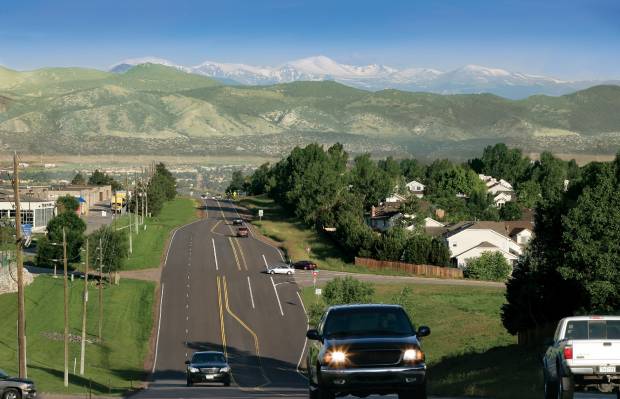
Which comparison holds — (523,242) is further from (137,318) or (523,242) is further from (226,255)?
(137,318)

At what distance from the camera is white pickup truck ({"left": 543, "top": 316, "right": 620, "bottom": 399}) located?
26.5 metres

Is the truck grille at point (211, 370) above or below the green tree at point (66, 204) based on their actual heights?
above

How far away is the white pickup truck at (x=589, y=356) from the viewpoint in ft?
86.8

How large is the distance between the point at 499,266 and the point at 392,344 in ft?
352

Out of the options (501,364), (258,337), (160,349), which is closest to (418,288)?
(258,337)

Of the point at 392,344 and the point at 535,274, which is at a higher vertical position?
the point at 392,344

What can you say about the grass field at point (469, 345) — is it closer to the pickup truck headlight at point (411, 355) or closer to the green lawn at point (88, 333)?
the pickup truck headlight at point (411, 355)

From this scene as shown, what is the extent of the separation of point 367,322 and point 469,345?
55.8m

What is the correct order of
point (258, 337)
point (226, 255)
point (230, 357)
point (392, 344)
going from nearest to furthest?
point (392, 344)
point (230, 357)
point (258, 337)
point (226, 255)

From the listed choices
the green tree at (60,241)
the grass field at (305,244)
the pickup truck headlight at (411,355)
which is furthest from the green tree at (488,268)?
the pickup truck headlight at (411,355)

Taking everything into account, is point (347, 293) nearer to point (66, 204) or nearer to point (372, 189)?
point (66, 204)

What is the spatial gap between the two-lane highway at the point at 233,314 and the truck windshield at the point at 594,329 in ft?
104

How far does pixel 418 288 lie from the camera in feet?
385

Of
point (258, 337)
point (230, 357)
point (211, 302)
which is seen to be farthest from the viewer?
point (211, 302)
